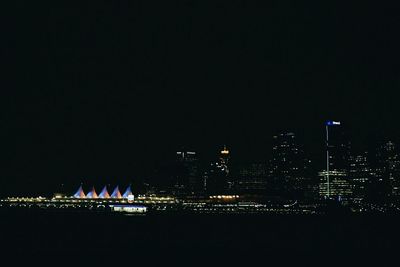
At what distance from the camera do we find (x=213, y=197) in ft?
320

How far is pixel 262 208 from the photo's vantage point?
93875 millimetres

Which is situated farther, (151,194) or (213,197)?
(151,194)

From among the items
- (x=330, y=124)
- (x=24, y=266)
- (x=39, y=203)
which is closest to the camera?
(x=24, y=266)

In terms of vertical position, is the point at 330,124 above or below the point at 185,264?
above

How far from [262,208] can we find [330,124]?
37.2 metres

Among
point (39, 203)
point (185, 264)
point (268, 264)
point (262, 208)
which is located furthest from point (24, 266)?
point (39, 203)

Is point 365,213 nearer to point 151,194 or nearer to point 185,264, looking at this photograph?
point 151,194

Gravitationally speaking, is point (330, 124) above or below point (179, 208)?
above

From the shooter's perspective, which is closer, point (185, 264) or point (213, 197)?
point (185, 264)

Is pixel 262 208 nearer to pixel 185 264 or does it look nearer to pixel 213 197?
pixel 213 197

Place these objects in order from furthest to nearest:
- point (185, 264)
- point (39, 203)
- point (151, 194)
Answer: point (151, 194), point (39, 203), point (185, 264)

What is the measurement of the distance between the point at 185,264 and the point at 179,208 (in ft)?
224

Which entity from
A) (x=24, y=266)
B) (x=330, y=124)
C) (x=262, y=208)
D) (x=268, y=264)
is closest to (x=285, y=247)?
(x=268, y=264)

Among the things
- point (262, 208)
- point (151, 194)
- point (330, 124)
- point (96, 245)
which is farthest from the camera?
point (330, 124)
